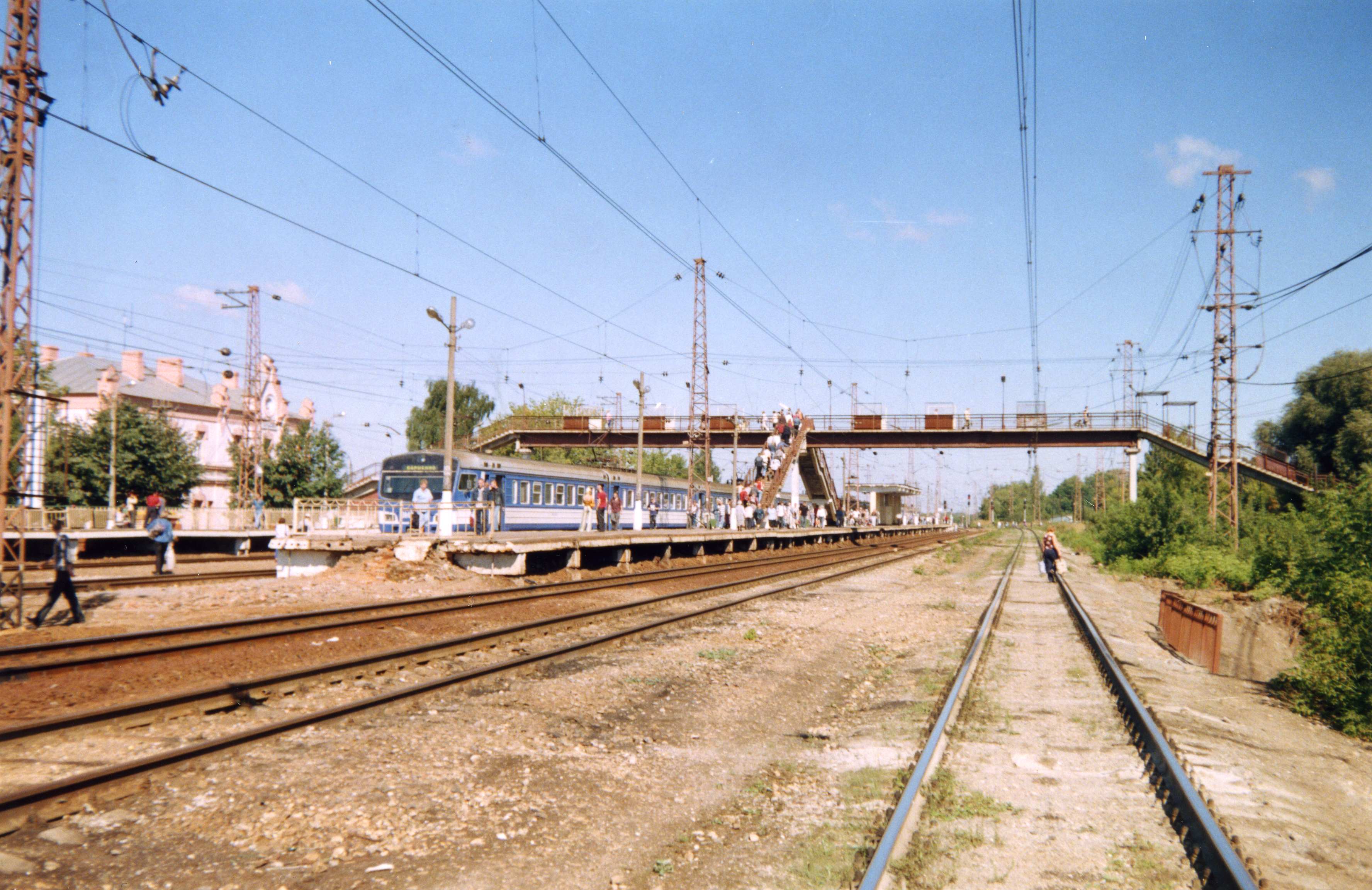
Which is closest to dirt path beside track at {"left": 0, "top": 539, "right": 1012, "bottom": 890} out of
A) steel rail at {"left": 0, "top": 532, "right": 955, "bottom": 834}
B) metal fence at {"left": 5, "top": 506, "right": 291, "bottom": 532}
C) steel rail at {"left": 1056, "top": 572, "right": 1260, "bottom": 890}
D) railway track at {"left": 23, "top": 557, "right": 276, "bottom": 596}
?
steel rail at {"left": 0, "top": 532, "right": 955, "bottom": 834}

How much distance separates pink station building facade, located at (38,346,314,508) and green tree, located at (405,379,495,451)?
1601 centimetres

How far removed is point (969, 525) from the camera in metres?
124

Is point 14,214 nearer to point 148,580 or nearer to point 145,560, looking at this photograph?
point 148,580

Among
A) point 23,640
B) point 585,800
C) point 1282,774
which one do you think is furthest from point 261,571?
point 1282,774

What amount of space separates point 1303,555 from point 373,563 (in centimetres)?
1909

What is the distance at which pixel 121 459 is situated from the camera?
38031 millimetres

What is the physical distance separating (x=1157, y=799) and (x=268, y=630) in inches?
414

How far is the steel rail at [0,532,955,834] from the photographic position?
193 inches

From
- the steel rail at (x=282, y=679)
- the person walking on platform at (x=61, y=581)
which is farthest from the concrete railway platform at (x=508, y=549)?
the person walking on platform at (x=61, y=581)

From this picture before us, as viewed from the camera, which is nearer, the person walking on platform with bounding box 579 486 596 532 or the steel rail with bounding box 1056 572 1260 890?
the steel rail with bounding box 1056 572 1260 890

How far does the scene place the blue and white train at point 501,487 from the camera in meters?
27.1

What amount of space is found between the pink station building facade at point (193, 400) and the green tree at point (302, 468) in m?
3.97

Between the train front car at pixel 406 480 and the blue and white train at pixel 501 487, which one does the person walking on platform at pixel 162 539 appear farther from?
the train front car at pixel 406 480

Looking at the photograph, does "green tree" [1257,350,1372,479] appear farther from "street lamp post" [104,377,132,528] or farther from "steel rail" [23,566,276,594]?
"street lamp post" [104,377,132,528]
